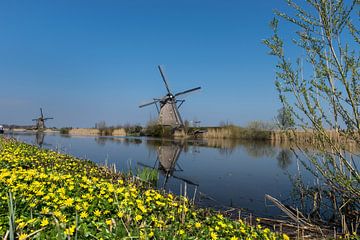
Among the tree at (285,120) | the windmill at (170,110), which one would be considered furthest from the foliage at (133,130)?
the tree at (285,120)

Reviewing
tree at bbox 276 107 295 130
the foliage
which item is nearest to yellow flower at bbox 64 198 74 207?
tree at bbox 276 107 295 130

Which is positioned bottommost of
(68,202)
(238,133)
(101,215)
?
(101,215)

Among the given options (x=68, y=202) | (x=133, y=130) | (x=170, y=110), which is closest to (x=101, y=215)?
(x=68, y=202)

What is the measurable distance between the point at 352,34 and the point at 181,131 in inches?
1534

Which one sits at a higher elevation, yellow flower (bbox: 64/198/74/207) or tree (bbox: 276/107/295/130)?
tree (bbox: 276/107/295/130)

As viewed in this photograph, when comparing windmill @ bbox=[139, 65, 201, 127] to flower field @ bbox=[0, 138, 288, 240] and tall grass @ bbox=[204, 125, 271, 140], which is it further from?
flower field @ bbox=[0, 138, 288, 240]

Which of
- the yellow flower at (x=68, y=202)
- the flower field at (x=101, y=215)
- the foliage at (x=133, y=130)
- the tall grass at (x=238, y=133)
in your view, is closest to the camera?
the flower field at (x=101, y=215)

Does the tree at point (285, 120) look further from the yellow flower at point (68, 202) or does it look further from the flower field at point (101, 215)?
the yellow flower at point (68, 202)

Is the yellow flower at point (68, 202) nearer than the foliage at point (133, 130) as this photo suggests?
Yes

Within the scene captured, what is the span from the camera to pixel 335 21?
4.41 m

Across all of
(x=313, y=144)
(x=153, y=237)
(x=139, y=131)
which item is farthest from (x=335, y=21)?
(x=139, y=131)

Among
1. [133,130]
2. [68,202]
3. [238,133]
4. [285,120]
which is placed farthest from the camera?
[133,130]

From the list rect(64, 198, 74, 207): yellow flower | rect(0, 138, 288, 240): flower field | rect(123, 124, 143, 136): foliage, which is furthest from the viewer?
rect(123, 124, 143, 136): foliage

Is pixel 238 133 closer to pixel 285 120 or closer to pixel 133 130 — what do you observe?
pixel 133 130
